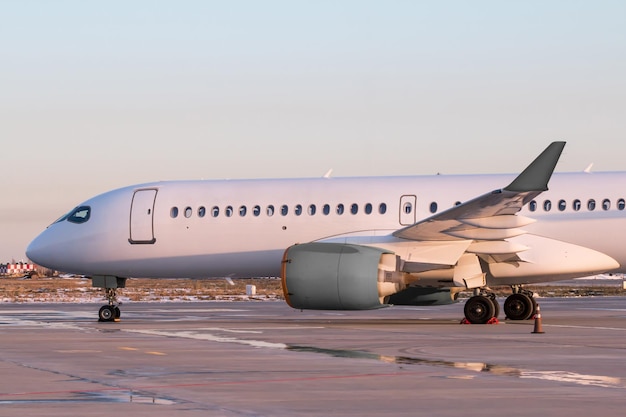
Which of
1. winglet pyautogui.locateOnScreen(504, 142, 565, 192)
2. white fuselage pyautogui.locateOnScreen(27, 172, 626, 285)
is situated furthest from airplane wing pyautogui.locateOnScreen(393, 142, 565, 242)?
white fuselage pyautogui.locateOnScreen(27, 172, 626, 285)

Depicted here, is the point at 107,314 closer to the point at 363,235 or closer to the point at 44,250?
the point at 44,250

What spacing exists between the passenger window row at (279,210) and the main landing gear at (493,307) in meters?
3.29

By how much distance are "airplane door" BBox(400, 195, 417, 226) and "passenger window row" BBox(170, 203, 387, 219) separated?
440 millimetres

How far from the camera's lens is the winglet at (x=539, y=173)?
23.2 metres

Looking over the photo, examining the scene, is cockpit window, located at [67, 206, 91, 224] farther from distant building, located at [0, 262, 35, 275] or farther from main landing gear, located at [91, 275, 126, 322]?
distant building, located at [0, 262, 35, 275]

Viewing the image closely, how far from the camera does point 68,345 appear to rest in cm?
1981

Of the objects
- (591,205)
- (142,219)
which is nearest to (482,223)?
(591,205)

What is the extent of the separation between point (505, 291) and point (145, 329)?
126 feet

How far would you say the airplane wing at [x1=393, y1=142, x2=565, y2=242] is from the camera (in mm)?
24688

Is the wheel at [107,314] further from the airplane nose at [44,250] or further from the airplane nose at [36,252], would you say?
the airplane nose at [36,252]

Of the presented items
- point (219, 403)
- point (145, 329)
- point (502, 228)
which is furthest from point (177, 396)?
point (502, 228)

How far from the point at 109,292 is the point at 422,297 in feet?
28.9

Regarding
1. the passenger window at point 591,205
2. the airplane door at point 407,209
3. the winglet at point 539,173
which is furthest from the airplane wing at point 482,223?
the passenger window at point 591,205

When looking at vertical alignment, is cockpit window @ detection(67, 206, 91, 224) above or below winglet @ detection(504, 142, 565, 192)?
below
